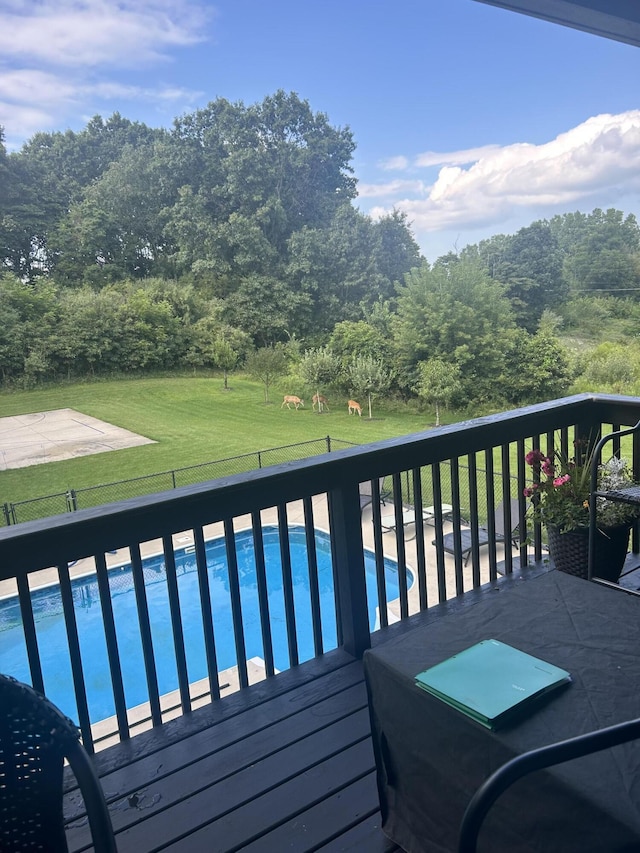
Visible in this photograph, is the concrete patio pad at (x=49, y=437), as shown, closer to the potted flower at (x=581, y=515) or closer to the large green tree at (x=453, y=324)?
the large green tree at (x=453, y=324)

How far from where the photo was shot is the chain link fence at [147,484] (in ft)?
9.82

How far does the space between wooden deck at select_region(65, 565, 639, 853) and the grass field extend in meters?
1.75

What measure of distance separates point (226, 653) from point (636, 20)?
516 centimetres

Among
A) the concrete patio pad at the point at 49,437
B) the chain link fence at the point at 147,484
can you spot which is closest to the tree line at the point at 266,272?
the concrete patio pad at the point at 49,437

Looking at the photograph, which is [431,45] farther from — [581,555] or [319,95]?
[581,555]

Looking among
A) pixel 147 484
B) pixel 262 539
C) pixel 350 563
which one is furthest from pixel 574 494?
pixel 147 484

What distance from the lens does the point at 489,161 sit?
4.93 m

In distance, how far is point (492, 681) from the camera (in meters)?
1.03

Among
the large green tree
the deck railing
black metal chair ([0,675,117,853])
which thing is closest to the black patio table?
black metal chair ([0,675,117,853])

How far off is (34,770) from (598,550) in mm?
2249

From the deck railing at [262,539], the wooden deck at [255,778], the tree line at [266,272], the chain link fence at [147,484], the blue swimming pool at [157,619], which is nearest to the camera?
the wooden deck at [255,778]

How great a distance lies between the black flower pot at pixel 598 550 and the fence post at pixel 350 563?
0.98 metres

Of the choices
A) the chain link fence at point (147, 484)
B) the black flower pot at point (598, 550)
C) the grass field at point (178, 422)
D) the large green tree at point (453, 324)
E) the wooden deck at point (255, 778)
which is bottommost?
the wooden deck at point (255, 778)

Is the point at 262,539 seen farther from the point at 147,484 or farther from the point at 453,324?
the point at 453,324
